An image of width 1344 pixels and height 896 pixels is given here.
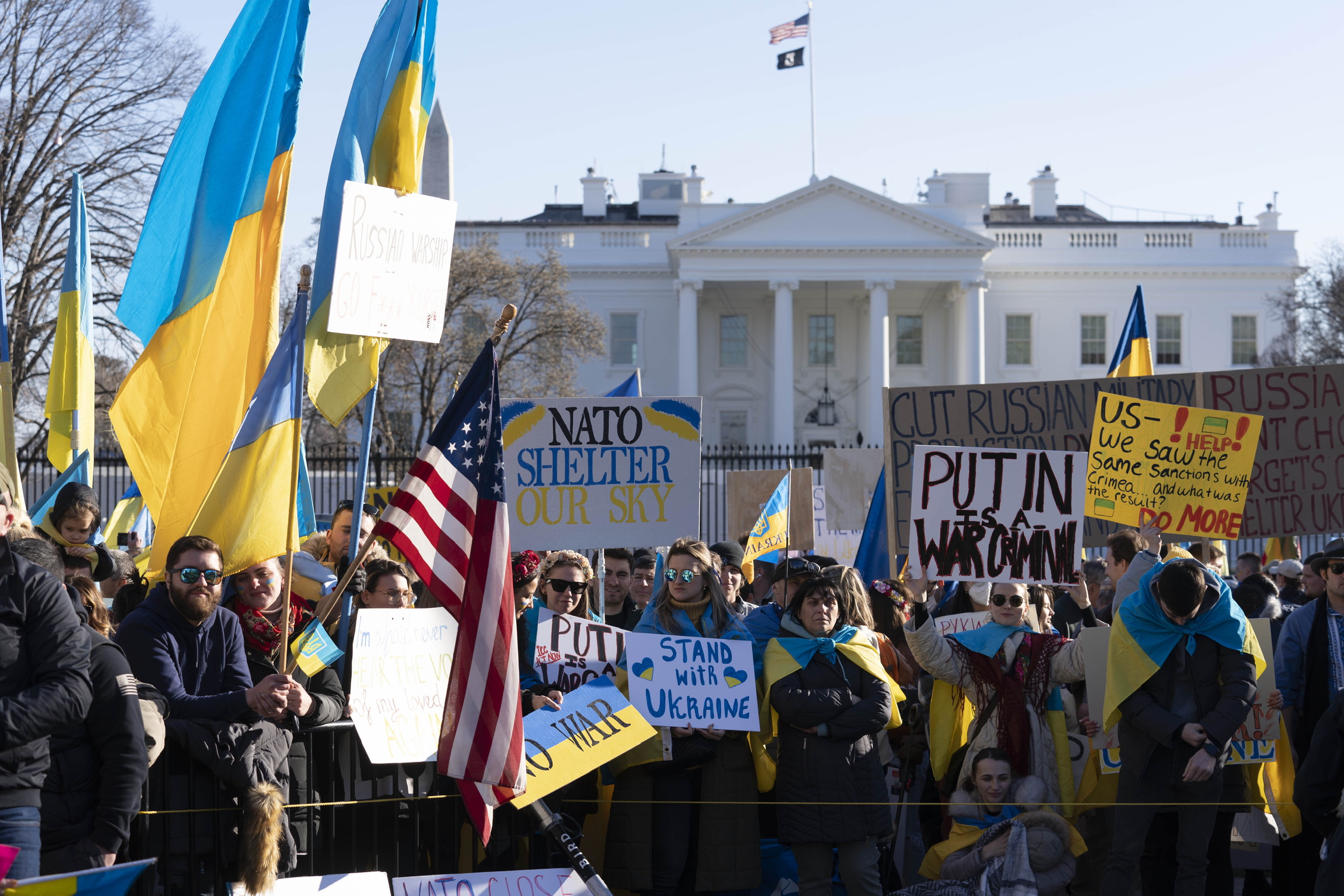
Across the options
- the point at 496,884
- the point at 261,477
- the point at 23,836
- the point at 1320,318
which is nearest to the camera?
the point at 23,836

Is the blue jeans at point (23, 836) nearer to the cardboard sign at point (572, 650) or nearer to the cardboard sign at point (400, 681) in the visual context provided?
the cardboard sign at point (400, 681)

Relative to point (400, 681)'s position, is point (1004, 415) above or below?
above

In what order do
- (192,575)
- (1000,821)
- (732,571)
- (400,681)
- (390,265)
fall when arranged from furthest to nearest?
1. (732,571)
2. (390,265)
3. (1000,821)
4. (400,681)
5. (192,575)

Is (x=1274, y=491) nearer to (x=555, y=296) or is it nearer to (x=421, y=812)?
(x=421, y=812)

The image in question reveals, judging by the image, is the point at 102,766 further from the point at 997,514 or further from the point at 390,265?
the point at 997,514

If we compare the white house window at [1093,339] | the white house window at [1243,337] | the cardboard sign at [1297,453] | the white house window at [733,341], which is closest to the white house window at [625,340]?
the white house window at [733,341]

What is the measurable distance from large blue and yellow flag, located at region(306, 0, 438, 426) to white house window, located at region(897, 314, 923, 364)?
41.4 meters

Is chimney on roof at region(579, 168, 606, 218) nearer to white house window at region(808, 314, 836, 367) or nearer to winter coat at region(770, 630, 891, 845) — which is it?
white house window at region(808, 314, 836, 367)

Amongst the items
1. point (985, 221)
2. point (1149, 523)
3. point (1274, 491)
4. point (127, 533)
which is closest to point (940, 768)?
point (1149, 523)

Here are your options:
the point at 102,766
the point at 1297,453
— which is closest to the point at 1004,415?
the point at 1297,453

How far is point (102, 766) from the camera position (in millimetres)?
3975

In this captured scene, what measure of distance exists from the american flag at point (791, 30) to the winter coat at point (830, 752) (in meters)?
41.4

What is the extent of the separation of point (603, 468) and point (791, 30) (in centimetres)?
4014

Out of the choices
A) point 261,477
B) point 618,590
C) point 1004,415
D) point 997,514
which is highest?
point 1004,415
